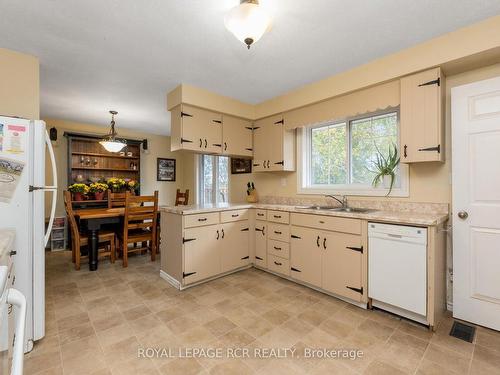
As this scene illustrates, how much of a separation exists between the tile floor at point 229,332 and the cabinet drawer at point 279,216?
724 mm

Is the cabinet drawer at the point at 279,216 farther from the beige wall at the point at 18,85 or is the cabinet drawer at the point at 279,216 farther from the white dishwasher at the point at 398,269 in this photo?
the beige wall at the point at 18,85

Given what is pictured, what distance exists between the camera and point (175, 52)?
7.45ft

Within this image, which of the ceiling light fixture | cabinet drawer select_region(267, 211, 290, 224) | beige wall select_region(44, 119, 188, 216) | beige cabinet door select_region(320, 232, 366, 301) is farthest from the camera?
beige wall select_region(44, 119, 188, 216)

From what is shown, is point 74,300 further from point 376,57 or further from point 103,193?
point 376,57

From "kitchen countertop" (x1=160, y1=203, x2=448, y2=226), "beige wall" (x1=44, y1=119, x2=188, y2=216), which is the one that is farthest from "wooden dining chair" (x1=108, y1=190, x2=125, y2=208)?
"kitchen countertop" (x1=160, y1=203, x2=448, y2=226)

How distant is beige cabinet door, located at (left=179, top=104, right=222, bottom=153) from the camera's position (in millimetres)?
3031

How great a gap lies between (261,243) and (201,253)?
32.8 inches

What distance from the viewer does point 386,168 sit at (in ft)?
8.64

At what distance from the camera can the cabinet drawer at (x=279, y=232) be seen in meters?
2.93

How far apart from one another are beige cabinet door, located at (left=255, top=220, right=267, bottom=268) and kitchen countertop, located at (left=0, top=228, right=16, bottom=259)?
2.37 meters

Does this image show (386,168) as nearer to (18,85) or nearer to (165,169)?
(18,85)

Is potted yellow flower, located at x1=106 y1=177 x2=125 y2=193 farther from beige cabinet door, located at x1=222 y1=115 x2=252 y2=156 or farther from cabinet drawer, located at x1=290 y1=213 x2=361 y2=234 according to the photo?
cabinet drawer, located at x1=290 y1=213 x2=361 y2=234

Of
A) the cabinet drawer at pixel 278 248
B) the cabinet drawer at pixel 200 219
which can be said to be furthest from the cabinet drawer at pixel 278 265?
the cabinet drawer at pixel 200 219

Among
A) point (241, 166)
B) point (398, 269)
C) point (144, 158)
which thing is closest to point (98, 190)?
point (144, 158)
